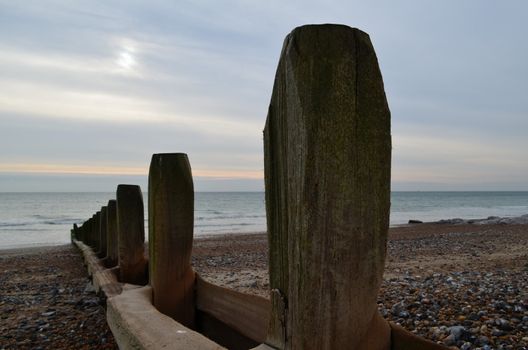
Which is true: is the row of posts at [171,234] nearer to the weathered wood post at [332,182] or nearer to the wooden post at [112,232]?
the weathered wood post at [332,182]

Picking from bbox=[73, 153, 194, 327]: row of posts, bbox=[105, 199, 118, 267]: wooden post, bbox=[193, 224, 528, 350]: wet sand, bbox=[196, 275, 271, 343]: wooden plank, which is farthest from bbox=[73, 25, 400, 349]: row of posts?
bbox=[105, 199, 118, 267]: wooden post

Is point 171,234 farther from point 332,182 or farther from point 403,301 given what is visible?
point 403,301

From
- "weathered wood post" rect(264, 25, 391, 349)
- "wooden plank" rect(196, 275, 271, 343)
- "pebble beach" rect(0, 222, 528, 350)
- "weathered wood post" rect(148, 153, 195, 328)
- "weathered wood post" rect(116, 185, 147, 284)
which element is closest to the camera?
"weathered wood post" rect(264, 25, 391, 349)

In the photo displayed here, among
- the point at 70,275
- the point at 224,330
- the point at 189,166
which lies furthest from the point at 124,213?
the point at 70,275

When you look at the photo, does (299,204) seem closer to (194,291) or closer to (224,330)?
(224,330)

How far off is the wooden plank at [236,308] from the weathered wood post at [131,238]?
139cm

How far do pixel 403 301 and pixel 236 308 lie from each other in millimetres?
3254

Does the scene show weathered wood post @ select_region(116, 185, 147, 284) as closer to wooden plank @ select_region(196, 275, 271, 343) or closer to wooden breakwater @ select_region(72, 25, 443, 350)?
wooden plank @ select_region(196, 275, 271, 343)

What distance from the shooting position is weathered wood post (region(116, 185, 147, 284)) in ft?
14.1

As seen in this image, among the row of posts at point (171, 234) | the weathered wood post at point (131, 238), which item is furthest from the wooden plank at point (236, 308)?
the weathered wood post at point (131, 238)

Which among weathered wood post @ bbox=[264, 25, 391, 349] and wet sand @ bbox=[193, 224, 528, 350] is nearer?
weathered wood post @ bbox=[264, 25, 391, 349]

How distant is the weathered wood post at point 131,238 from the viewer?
4.31 meters

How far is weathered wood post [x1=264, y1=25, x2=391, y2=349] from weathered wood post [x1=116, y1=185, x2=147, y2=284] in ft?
10.3

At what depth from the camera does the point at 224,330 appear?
2857 millimetres
